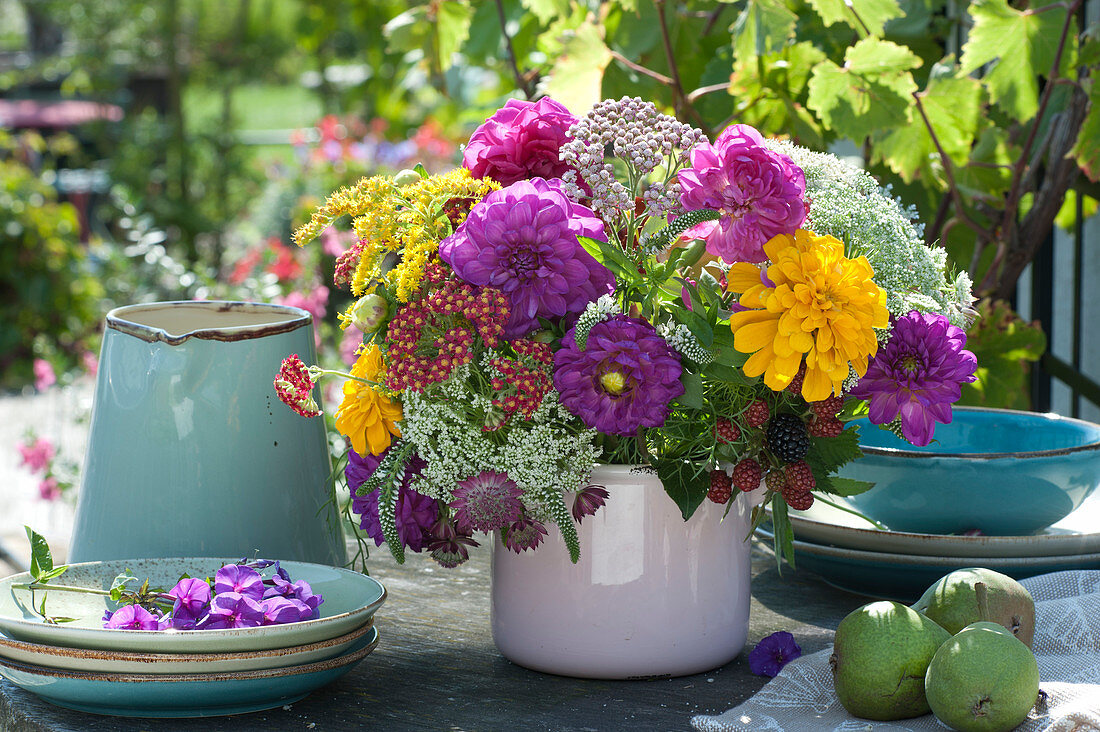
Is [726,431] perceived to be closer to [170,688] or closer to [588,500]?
[588,500]

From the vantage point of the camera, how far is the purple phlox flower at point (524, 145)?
90 cm

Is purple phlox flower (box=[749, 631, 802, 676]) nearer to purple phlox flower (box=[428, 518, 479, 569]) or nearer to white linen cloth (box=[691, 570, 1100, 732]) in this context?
white linen cloth (box=[691, 570, 1100, 732])

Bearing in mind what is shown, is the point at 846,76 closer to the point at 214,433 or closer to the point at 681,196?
the point at 681,196

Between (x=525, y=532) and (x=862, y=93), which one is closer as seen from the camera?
(x=525, y=532)

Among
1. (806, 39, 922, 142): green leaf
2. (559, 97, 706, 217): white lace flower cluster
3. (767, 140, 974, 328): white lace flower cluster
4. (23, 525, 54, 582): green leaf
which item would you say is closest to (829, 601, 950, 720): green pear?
(767, 140, 974, 328): white lace flower cluster

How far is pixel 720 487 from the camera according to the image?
2.73ft

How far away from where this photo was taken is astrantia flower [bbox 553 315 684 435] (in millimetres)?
780

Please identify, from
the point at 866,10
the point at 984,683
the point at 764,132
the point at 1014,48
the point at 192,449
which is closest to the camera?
the point at 984,683

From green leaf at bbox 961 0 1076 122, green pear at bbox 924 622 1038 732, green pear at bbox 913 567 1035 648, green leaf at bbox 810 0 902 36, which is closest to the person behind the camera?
green pear at bbox 924 622 1038 732

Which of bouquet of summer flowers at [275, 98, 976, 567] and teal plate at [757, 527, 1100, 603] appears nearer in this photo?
bouquet of summer flowers at [275, 98, 976, 567]

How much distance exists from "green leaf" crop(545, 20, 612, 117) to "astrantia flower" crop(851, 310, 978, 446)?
3.19ft

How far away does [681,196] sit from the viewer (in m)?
0.82

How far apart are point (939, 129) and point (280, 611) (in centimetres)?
132

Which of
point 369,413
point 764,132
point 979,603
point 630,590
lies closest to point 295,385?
point 369,413
